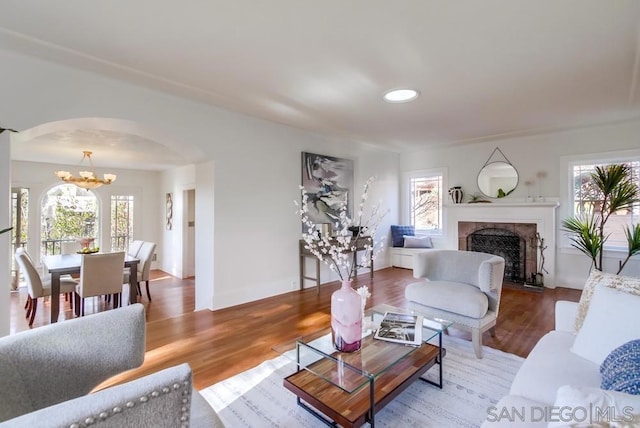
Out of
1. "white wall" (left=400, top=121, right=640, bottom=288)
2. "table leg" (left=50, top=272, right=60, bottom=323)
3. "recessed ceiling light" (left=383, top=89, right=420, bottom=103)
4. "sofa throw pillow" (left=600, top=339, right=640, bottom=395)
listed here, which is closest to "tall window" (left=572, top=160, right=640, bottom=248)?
"white wall" (left=400, top=121, right=640, bottom=288)

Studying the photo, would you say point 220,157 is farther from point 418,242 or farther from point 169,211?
point 418,242

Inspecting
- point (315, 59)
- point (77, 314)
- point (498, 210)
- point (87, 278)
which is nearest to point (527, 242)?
point (498, 210)

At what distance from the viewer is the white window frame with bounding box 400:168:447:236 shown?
19.5 ft

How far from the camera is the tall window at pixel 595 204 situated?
4203 mm

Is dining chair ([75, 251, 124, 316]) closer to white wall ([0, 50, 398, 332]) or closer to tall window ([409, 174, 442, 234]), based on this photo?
white wall ([0, 50, 398, 332])

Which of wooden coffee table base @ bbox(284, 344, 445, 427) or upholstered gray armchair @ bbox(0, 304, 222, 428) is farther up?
upholstered gray armchair @ bbox(0, 304, 222, 428)

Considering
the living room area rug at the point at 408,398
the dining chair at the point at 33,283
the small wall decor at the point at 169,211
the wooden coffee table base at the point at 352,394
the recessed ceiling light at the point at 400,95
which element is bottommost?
the living room area rug at the point at 408,398

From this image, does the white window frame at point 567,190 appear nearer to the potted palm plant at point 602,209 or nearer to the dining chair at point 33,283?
the potted palm plant at point 602,209

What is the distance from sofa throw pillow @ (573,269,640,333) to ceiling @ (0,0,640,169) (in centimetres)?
165

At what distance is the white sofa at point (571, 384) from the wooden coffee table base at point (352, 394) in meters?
0.52

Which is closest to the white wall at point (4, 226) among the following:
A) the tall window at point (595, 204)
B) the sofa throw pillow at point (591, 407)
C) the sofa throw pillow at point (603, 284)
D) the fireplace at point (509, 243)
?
the sofa throw pillow at point (591, 407)

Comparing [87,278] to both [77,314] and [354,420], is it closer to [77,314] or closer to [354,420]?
[77,314]

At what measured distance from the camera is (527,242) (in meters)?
4.85

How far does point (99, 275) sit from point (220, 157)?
2025 mm
